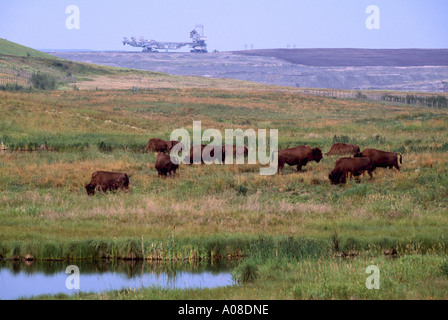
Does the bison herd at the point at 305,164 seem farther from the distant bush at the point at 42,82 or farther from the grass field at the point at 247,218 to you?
the distant bush at the point at 42,82

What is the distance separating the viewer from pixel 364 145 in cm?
3422

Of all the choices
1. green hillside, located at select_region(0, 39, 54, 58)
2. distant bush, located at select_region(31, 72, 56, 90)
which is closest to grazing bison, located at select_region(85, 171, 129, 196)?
distant bush, located at select_region(31, 72, 56, 90)

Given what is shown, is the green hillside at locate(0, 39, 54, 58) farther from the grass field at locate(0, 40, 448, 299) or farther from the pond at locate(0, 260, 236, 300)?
the pond at locate(0, 260, 236, 300)

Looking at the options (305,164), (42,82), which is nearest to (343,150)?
(305,164)

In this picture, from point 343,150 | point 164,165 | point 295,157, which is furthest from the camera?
point 343,150

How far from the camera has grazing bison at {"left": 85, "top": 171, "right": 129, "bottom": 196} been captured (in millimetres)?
21703

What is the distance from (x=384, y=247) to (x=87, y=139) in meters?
23.9

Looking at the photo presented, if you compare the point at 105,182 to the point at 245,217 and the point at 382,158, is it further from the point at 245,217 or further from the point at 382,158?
the point at 382,158

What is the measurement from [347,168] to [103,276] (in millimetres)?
12072

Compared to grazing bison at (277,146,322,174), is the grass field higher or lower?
lower

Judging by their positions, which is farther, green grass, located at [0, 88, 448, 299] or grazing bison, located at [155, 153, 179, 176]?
grazing bison, located at [155, 153, 179, 176]

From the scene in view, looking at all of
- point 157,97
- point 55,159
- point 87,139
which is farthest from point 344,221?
point 157,97

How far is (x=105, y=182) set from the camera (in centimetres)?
2186

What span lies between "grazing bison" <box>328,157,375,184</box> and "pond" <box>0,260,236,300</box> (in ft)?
Answer: 30.9
